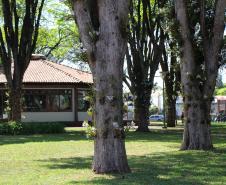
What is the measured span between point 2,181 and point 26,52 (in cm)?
2068

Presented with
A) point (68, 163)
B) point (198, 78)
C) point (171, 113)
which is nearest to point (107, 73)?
point (68, 163)

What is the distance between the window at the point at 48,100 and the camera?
1672 inches

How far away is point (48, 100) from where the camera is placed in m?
42.8

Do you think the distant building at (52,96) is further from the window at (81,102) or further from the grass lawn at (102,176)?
the grass lawn at (102,176)

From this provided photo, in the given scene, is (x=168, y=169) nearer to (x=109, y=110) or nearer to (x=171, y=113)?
(x=109, y=110)

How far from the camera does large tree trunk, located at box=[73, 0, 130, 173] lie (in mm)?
10719

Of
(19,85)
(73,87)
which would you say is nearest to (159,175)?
(19,85)

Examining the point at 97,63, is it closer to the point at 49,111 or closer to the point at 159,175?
the point at 159,175

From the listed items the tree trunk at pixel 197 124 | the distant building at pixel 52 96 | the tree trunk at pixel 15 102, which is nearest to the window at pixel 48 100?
the distant building at pixel 52 96

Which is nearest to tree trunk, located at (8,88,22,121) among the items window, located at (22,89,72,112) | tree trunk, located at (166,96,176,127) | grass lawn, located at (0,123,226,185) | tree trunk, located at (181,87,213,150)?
window, located at (22,89,72,112)

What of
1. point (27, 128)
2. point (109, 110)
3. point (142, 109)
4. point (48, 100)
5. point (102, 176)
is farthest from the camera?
point (48, 100)

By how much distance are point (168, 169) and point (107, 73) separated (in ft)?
8.82

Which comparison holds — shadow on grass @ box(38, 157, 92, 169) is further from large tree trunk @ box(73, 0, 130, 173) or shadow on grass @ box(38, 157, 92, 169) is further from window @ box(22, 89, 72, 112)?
window @ box(22, 89, 72, 112)

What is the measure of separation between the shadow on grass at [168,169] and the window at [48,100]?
91.6ft
